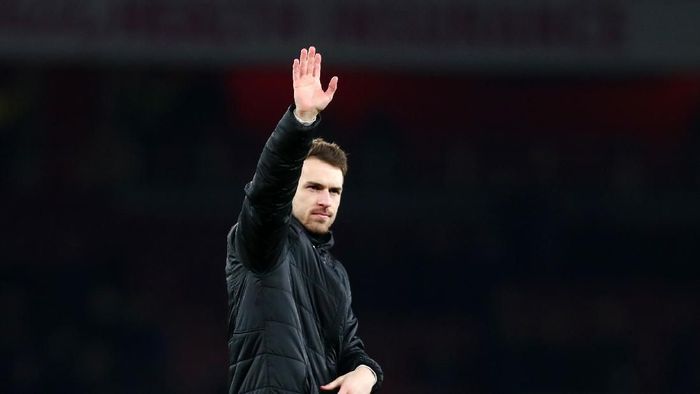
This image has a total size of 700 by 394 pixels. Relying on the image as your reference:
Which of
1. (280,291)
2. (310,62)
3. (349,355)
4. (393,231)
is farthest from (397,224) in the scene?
(310,62)

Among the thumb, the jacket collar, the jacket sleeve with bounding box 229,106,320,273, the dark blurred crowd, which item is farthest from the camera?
the dark blurred crowd

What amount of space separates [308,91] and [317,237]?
634 mm

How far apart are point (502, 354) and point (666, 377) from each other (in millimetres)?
1831

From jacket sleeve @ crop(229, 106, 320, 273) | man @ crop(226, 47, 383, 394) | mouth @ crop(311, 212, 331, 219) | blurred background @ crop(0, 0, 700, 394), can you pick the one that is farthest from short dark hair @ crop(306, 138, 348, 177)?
blurred background @ crop(0, 0, 700, 394)

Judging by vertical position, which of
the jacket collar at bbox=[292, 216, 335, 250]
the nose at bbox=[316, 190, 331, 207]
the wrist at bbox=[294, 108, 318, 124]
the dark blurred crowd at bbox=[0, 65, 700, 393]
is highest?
the wrist at bbox=[294, 108, 318, 124]

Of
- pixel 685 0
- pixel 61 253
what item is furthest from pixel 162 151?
pixel 685 0

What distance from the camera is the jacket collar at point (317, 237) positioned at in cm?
445

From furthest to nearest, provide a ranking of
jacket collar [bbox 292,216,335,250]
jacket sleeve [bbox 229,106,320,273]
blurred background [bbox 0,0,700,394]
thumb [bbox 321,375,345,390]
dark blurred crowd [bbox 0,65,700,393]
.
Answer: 1. dark blurred crowd [bbox 0,65,700,393]
2. blurred background [bbox 0,0,700,394]
3. jacket collar [bbox 292,216,335,250]
4. thumb [bbox 321,375,345,390]
5. jacket sleeve [bbox 229,106,320,273]

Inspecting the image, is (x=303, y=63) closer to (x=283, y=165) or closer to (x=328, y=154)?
(x=283, y=165)

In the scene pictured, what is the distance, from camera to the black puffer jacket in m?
4.04

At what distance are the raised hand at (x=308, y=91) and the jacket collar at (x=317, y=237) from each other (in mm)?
516

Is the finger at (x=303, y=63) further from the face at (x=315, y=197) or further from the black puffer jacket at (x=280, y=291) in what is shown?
the face at (x=315, y=197)

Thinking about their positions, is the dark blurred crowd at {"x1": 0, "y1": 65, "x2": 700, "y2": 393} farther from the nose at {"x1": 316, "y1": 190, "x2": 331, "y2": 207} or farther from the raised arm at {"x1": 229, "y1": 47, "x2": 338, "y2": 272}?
the raised arm at {"x1": 229, "y1": 47, "x2": 338, "y2": 272}

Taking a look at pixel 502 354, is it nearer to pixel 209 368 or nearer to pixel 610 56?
pixel 209 368
